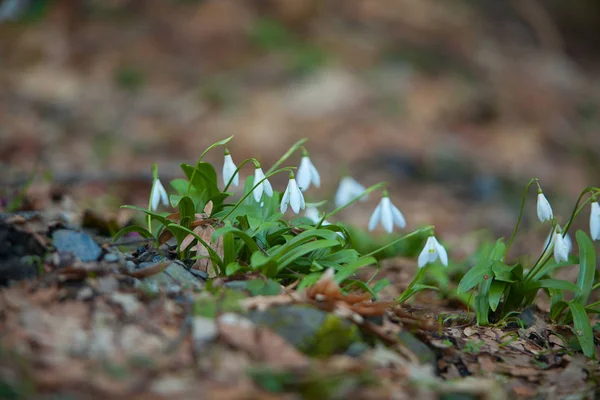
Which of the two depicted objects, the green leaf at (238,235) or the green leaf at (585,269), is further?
the green leaf at (585,269)

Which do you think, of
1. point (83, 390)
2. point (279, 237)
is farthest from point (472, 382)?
point (83, 390)

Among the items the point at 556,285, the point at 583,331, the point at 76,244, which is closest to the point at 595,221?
the point at 556,285

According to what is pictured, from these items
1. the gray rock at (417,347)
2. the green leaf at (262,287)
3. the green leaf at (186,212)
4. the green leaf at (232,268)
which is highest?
the green leaf at (186,212)

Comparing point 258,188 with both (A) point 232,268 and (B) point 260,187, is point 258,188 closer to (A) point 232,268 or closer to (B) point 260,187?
(B) point 260,187

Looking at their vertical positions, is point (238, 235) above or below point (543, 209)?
below

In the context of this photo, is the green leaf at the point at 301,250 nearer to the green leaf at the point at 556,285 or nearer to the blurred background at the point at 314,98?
the green leaf at the point at 556,285

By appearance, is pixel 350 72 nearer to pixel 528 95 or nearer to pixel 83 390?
pixel 528 95

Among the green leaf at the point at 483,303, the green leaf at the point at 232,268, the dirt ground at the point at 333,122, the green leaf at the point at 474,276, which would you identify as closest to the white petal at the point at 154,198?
the dirt ground at the point at 333,122
